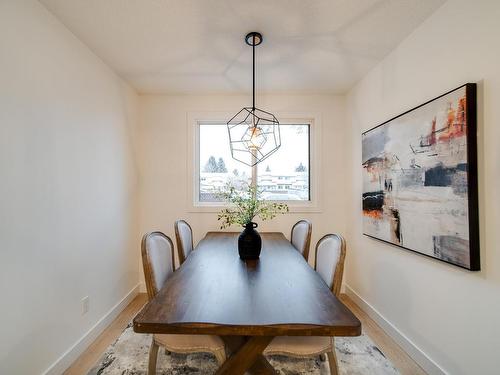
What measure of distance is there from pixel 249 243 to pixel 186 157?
1.71 metres

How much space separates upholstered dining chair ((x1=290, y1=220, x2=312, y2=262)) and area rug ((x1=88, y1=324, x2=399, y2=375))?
788 mm

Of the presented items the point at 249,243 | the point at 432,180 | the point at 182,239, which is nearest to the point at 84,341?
the point at 182,239

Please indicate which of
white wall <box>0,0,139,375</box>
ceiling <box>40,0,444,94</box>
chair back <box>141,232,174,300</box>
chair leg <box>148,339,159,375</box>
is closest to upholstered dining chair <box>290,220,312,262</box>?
chair back <box>141,232,174,300</box>

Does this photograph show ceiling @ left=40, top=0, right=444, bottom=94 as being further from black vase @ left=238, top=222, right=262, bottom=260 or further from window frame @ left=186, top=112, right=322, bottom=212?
black vase @ left=238, top=222, right=262, bottom=260

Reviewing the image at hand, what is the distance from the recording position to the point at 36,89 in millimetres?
1659

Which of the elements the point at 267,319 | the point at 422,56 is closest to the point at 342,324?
the point at 267,319

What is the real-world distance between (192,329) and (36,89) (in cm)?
176

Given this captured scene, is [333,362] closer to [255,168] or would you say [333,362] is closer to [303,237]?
[303,237]

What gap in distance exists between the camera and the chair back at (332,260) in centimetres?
154

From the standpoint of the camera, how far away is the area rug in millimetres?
1806

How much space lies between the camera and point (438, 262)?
1747mm

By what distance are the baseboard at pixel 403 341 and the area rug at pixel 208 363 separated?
0.67 feet

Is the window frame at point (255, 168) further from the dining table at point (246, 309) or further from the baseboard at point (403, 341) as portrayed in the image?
the dining table at point (246, 309)

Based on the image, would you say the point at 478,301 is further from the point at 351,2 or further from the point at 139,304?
the point at 139,304
